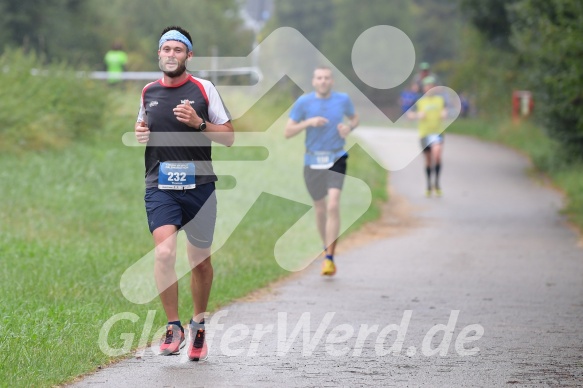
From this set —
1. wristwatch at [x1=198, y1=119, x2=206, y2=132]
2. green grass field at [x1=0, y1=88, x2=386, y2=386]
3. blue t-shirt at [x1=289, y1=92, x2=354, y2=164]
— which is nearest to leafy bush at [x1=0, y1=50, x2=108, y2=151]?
green grass field at [x1=0, y1=88, x2=386, y2=386]

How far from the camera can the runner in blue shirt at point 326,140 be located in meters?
12.1

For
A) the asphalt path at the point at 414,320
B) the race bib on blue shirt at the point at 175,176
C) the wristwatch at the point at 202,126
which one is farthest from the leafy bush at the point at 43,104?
the wristwatch at the point at 202,126

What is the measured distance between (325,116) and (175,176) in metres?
4.87

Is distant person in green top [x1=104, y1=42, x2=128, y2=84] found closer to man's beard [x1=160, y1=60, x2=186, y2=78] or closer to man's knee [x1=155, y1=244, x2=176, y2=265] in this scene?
man's beard [x1=160, y1=60, x2=186, y2=78]

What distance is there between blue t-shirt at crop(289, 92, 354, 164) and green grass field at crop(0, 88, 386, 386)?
1.39 meters

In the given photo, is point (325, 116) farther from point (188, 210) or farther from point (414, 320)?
point (188, 210)

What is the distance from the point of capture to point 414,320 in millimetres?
9195

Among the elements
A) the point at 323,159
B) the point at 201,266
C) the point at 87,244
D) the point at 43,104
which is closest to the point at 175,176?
the point at 201,266

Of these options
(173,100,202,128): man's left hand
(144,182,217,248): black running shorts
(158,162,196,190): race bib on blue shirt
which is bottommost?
(144,182,217,248): black running shorts

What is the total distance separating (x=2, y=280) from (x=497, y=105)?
34466 millimetres

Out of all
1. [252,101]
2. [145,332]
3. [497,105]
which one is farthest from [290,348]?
[497,105]

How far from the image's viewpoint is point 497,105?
42812 millimetres

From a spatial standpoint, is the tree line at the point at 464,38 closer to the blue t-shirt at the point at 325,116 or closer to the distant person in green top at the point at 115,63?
the distant person in green top at the point at 115,63

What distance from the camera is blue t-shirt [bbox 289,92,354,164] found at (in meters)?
12.1
